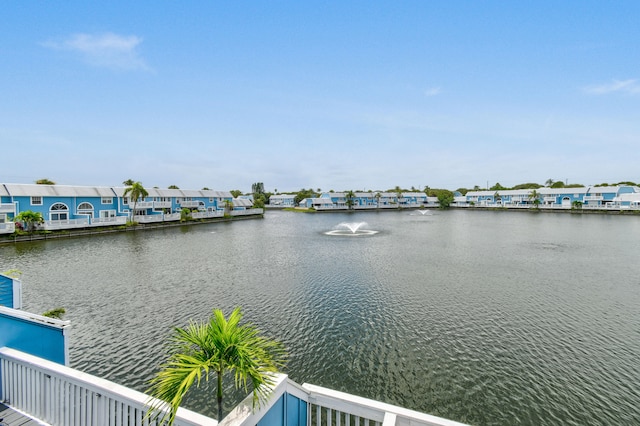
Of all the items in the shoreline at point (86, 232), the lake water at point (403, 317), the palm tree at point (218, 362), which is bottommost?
the lake water at point (403, 317)

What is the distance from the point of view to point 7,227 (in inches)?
1308

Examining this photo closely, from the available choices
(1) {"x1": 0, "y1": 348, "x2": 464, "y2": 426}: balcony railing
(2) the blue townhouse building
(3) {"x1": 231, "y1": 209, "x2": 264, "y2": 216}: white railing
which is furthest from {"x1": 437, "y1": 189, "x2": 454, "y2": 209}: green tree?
(1) {"x1": 0, "y1": 348, "x2": 464, "y2": 426}: balcony railing

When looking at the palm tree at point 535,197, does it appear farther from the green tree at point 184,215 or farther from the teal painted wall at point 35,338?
the teal painted wall at point 35,338

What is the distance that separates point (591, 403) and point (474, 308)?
6578 millimetres

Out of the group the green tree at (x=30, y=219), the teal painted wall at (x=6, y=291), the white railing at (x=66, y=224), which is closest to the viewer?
the teal painted wall at (x=6, y=291)

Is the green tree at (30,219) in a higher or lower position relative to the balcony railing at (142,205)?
lower

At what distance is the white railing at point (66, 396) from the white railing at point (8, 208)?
1692 inches

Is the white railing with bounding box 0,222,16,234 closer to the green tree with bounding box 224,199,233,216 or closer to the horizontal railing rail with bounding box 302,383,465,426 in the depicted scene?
the green tree with bounding box 224,199,233,216

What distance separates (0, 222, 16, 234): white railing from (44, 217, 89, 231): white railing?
10.5ft

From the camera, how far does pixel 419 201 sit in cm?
12281

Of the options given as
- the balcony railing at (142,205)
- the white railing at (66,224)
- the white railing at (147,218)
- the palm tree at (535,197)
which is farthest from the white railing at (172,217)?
the palm tree at (535,197)

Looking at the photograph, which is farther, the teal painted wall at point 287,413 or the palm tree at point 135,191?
the palm tree at point 135,191

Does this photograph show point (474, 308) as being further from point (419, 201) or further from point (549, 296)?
point (419, 201)

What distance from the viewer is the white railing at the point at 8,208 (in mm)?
35312
